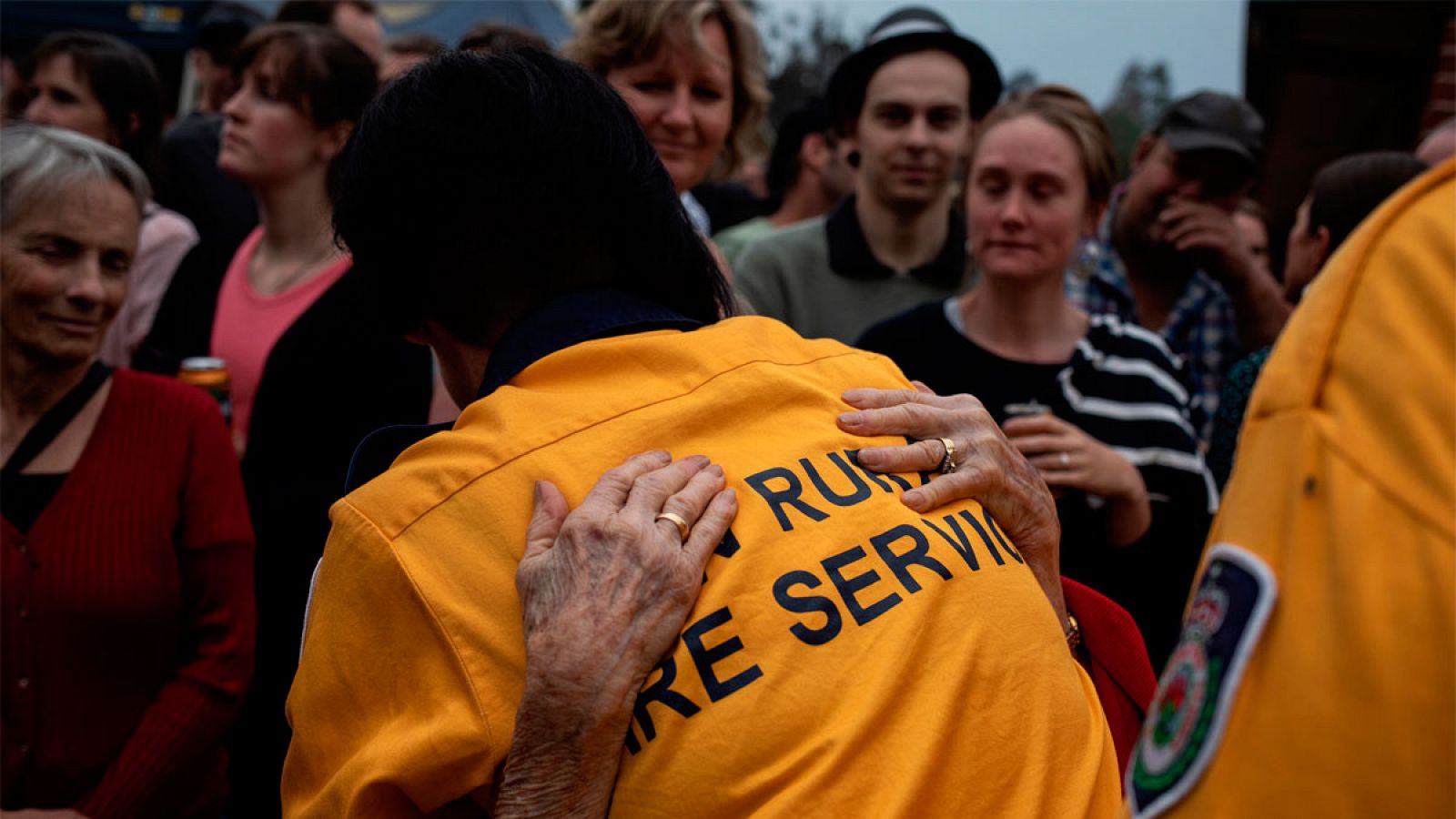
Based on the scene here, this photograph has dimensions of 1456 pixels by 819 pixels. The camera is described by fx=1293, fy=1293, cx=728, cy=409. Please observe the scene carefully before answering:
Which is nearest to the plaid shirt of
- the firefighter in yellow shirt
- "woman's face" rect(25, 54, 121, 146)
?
the firefighter in yellow shirt

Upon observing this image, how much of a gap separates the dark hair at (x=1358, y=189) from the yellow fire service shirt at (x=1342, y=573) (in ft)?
9.66

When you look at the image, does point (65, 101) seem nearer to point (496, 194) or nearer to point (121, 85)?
point (121, 85)

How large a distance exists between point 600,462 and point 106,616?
1.61 meters

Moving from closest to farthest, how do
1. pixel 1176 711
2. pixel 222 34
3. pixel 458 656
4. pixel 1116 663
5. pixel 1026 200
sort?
pixel 1176 711
pixel 458 656
pixel 1116 663
pixel 1026 200
pixel 222 34

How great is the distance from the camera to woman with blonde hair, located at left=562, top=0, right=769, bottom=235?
3.42 metres

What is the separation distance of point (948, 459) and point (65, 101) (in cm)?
422

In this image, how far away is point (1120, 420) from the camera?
3.09m

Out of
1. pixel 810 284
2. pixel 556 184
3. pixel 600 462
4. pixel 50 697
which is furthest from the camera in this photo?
pixel 810 284

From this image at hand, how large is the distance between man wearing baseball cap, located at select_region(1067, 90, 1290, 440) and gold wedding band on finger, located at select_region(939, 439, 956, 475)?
2.49 metres

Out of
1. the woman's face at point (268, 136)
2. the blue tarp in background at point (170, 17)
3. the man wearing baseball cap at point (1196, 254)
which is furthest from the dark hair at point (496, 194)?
the blue tarp in background at point (170, 17)

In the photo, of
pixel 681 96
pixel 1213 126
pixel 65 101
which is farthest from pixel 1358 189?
pixel 65 101

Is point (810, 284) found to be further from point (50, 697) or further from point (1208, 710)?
point (1208, 710)

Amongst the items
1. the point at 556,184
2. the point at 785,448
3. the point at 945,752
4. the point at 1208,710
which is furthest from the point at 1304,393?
the point at 556,184

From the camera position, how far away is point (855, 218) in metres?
4.03
